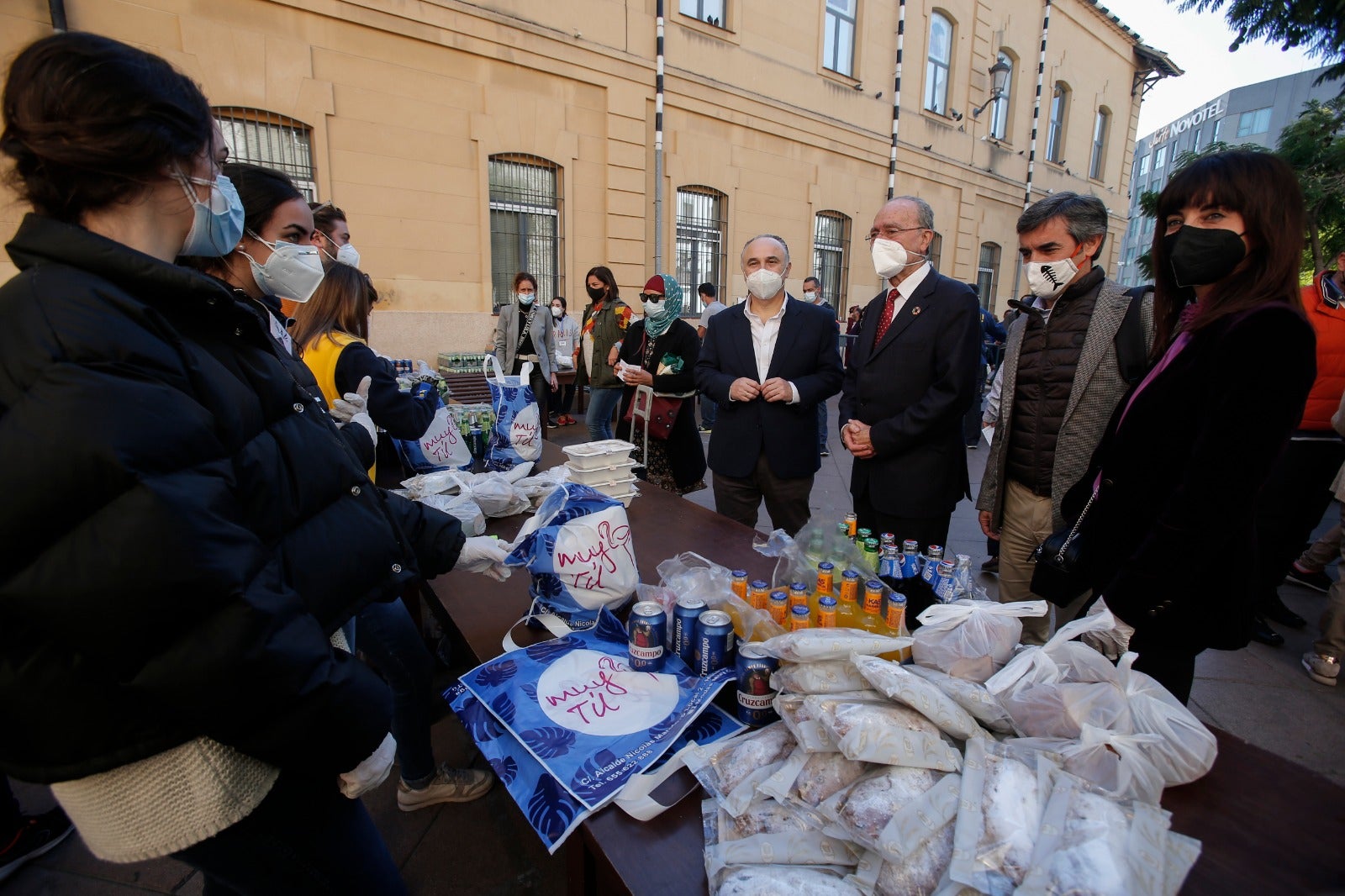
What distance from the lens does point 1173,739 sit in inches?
39.4

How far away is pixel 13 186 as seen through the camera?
0.91m

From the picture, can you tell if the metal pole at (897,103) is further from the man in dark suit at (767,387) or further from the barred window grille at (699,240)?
the man in dark suit at (767,387)

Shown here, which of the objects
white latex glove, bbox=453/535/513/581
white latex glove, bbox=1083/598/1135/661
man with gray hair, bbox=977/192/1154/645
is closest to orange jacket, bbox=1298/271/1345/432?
man with gray hair, bbox=977/192/1154/645

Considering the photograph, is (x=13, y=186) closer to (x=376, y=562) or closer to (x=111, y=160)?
(x=111, y=160)

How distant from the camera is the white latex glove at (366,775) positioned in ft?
3.75

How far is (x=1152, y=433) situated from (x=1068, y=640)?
0.68 m

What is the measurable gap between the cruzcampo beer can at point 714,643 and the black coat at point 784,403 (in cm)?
171

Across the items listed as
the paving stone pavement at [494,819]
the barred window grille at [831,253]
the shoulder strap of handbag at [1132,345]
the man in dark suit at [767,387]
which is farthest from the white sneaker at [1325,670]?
the barred window grille at [831,253]

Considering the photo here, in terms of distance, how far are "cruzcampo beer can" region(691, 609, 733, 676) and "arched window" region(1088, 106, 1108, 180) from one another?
2193 centimetres

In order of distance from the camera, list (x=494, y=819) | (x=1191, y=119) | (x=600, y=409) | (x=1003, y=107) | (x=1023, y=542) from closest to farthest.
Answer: (x=494, y=819) < (x=1023, y=542) < (x=600, y=409) < (x=1003, y=107) < (x=1191, y=119)

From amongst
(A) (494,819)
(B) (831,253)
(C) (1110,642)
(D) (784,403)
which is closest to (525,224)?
(B) (831,253)

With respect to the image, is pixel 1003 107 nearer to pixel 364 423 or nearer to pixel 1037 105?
pixel 1037 105

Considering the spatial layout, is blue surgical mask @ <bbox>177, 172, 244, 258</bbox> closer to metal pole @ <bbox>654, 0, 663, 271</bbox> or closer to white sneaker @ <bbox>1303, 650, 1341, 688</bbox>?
white sneaker @ <bbox>1303, 650, 1341, 688</bbox>

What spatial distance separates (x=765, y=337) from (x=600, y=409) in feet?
8.65
